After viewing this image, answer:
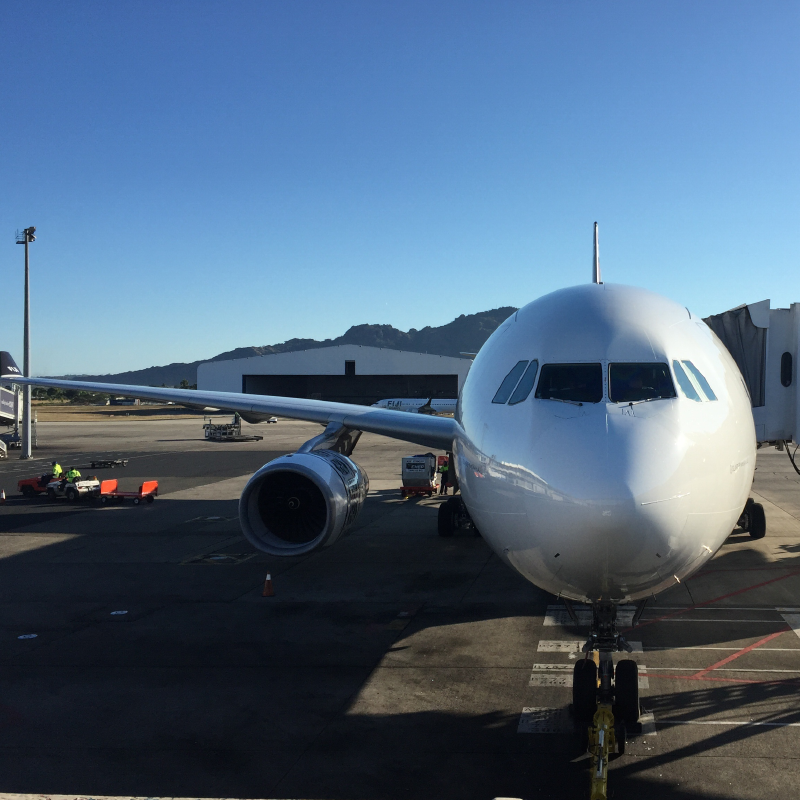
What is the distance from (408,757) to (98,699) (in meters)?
3.64

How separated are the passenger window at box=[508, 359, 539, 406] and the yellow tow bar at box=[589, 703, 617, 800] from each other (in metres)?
2.81

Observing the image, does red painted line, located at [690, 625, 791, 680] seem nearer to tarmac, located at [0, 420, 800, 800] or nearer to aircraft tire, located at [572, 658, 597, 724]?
tarmac, located at [0, 420, 800, 800]

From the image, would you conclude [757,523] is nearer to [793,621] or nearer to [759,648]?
[793,621]

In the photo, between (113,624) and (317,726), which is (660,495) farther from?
(113,624)

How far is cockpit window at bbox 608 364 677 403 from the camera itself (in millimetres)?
6152

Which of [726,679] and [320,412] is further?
[320,412]

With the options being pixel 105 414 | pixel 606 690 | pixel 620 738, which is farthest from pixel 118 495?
pixel 105 414

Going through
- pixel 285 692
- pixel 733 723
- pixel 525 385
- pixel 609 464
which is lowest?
pixel 285 692

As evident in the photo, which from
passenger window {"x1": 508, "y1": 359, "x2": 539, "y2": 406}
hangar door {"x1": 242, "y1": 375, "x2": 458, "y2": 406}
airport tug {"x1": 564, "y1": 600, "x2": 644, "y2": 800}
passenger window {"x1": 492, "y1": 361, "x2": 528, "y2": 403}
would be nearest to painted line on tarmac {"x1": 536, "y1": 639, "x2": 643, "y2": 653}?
airport tug {"x1": 564, "y1": 600, "x2": 644, "y2": 800}

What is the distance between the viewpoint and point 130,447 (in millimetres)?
46156

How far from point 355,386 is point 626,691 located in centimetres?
9838

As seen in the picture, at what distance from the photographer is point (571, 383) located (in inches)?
252

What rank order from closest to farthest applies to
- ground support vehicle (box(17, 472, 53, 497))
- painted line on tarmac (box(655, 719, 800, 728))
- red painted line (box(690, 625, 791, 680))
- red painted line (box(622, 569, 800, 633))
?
painted line on tarmac (box(655, 719, 800, 728)) < red painted line (box(690, 625, 791, 680)) < red painted line (box(622, 569, 800, 633)) < ground support vehicle (box(17, 472, 53, 497))

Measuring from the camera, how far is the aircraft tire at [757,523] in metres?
16.6
